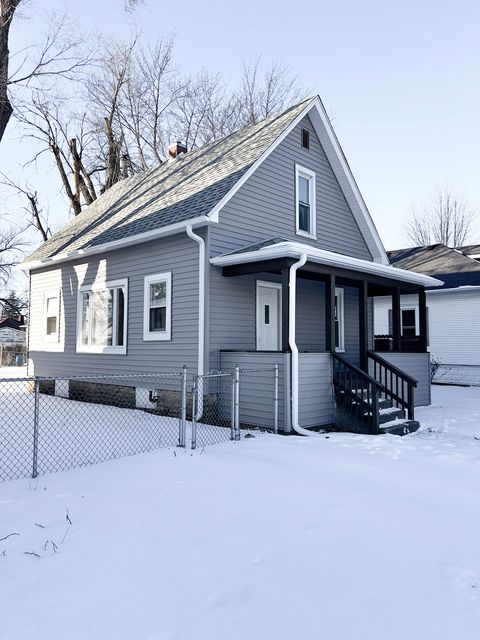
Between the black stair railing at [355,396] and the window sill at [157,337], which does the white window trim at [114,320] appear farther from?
the black stair railing at [355,396]

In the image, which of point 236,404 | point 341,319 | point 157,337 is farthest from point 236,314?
point 341,319

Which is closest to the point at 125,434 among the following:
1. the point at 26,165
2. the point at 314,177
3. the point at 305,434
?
the point at 305,434

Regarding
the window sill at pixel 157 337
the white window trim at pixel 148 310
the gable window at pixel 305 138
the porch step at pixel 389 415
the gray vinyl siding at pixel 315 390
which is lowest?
the porch step at pixel 389 415

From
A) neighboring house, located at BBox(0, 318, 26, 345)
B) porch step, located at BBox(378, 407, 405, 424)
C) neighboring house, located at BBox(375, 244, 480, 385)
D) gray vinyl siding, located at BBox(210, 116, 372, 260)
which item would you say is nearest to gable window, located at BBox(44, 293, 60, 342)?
gray vinyl siding, located at BBox(210, 116, 372, 260)

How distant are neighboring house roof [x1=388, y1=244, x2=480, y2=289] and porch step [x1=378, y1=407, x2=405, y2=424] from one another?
986 cm

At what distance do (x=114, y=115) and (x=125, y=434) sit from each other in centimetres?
2415

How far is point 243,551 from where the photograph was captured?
3.56 meters

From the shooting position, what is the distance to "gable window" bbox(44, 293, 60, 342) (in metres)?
14.1

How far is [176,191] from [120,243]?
2011 mm

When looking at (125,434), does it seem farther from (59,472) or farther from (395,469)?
(395,469)

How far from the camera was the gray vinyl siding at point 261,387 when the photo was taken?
8516 millimetres

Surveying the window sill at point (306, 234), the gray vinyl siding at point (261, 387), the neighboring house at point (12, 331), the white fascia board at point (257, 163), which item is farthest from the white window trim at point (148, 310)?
the neighboring house at point (12, 331)

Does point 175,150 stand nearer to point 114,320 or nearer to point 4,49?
point 4,49

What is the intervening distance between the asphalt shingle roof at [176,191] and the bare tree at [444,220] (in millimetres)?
32885
